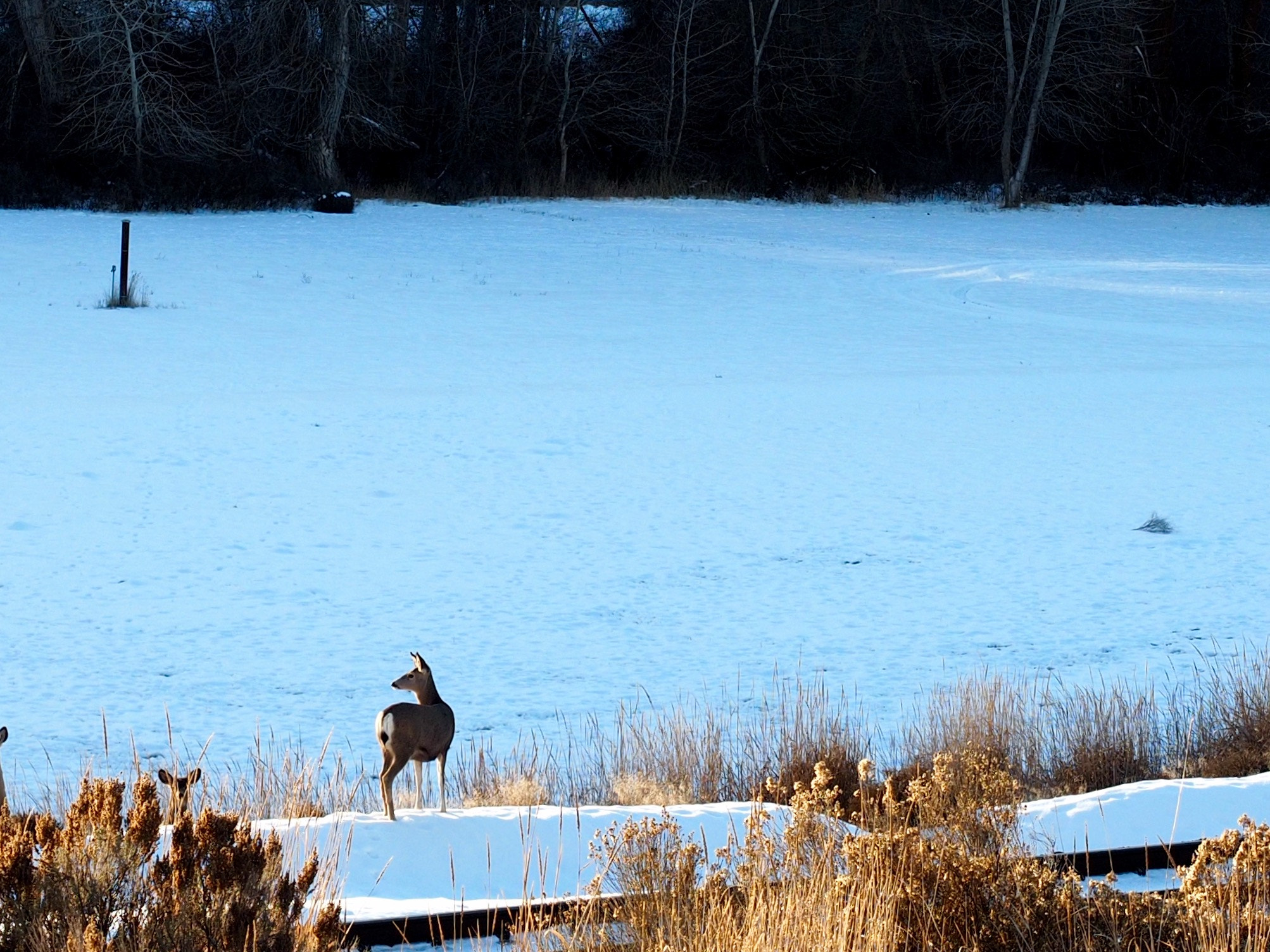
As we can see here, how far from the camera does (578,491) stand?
524 inches

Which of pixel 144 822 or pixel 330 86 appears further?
pixel 330 86

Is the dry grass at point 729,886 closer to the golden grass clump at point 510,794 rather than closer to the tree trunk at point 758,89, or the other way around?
the golden grass clump at point 510,794

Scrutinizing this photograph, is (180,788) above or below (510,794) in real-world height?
above

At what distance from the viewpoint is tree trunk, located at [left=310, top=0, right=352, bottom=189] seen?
37219 millimetres

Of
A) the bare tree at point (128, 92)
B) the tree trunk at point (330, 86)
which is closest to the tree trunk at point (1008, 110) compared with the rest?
the tree trunk at point (330, 86)

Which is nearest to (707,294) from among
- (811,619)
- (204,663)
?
(811,619)

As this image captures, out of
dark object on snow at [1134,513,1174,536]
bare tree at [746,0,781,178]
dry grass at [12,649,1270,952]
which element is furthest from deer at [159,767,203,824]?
bare tree at [746,0,781,178]

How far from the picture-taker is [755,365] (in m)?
18.9

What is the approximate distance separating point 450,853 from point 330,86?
117 feet

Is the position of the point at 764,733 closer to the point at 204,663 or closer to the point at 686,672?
the point at 686,672

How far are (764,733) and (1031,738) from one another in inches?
51.7

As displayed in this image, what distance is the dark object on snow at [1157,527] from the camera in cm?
1247

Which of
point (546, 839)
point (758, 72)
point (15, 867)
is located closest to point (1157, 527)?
point (546, 839)

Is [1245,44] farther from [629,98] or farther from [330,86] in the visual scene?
[330,86]
